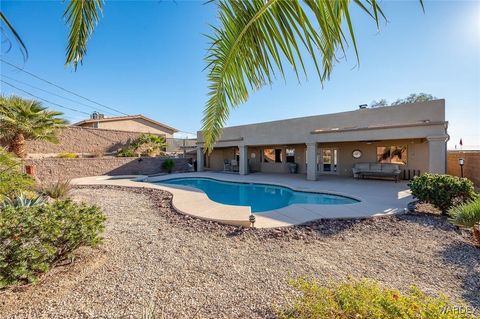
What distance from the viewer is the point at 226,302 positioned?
2928 millimetres

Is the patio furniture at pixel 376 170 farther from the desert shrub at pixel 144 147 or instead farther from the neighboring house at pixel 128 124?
the neighboring house at pixel 128 124

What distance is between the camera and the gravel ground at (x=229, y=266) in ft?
9.36

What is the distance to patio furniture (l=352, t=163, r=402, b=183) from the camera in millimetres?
13762

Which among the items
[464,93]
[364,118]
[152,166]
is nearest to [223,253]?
[364,118]

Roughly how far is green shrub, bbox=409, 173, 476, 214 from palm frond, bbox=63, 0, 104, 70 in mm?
9048

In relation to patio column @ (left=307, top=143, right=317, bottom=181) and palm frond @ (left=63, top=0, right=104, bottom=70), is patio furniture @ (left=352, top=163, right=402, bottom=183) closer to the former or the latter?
patio column @ (left=307, top=143, right=317, bottom=181)

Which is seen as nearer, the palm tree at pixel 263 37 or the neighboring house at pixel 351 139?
the palm tree at pixel 263 37

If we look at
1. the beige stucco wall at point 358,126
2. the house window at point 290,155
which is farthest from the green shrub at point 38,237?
the house window at point 290,155

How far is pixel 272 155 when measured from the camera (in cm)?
2072

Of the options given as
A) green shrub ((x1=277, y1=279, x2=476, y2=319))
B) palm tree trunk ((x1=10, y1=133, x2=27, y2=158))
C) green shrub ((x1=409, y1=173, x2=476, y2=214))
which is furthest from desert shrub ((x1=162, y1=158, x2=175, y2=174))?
green shrub ((x1=277, y1=279, x2=476, y2=319))

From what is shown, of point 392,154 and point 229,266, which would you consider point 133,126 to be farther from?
point 392,154

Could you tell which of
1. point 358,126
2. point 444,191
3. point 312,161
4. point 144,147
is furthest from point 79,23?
point 144,147

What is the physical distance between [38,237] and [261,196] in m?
9.55

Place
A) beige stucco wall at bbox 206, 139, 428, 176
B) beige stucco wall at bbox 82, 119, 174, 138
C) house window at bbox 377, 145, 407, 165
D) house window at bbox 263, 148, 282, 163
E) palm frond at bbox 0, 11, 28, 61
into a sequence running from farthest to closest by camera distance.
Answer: beige stucco wall at bbox 82, 119, 174, 138, house window at bbox 263, 148, 282, 163, house window at bbox 377, 145, 407, 165, beige stucco wall at bbox 206, 139, 428, 176, palm frond at bbox 0, 11, 28, 61
